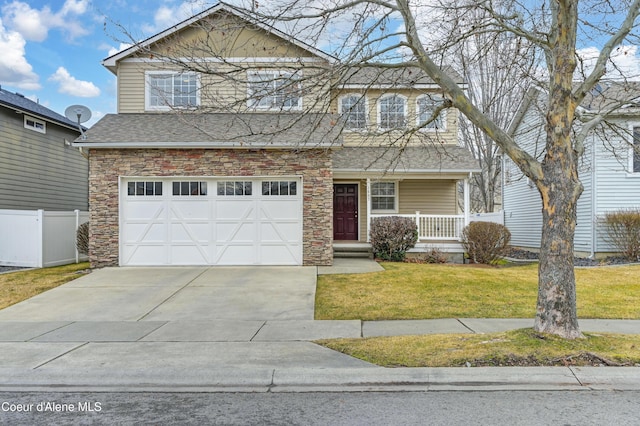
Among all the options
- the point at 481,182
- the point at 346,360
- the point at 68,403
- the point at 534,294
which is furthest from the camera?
the point at 481,182

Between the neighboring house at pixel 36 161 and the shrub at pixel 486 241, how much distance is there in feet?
54.3

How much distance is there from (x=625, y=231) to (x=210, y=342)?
550 inches

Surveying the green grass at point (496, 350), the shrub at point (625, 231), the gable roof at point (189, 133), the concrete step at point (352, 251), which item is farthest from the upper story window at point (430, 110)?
the shrub at point (625, 231)

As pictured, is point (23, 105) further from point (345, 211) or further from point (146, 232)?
point (345, 211)

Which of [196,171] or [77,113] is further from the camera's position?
[77,113]

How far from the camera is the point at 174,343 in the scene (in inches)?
262

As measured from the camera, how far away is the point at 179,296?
32.6ft

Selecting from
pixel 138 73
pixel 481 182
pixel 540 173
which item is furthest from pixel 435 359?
A: pixel 481 182

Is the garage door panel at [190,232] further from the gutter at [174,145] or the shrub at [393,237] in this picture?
the shrub at [393,237]

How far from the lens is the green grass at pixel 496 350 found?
541 cm

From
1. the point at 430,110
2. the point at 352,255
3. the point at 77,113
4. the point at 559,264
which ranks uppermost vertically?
the point at 77,113

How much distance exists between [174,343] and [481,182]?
25042 millimetres

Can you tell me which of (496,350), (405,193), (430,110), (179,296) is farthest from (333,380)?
(405,193)

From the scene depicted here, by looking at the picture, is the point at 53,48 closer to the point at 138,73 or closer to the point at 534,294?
the point at 138,73
